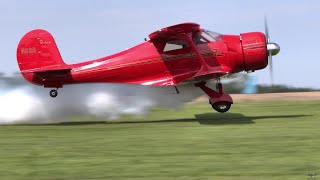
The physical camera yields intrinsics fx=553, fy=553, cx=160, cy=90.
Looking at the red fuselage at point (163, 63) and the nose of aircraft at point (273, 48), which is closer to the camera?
the red fuselage at point (163, 63)

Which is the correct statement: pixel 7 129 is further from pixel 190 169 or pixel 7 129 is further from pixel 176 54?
pixel 190 169

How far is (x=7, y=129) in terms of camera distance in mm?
16125

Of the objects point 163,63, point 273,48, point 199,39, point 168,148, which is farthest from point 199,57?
point 168,148

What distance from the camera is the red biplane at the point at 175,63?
17328 millimetres

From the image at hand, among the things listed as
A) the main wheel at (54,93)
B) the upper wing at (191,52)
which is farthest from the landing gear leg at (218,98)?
the main wheel at (54,93)

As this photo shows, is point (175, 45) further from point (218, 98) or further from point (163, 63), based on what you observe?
point (218, 98)

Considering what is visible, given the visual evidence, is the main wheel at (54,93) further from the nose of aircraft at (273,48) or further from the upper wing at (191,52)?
the nose of aircraft at (273,48)

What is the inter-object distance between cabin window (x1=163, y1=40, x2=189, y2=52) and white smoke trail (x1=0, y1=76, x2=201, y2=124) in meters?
1.51

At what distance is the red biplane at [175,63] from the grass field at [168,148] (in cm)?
133

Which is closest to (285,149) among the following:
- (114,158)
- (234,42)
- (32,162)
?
(114,158)

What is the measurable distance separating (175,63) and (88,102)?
323 cm

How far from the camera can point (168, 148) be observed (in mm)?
11711

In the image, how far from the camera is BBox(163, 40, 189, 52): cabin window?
17.5m

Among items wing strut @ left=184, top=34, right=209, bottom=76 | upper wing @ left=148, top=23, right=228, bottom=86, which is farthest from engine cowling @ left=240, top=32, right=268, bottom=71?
wing strut @ left=184, top=34, right=209, bottom=76
